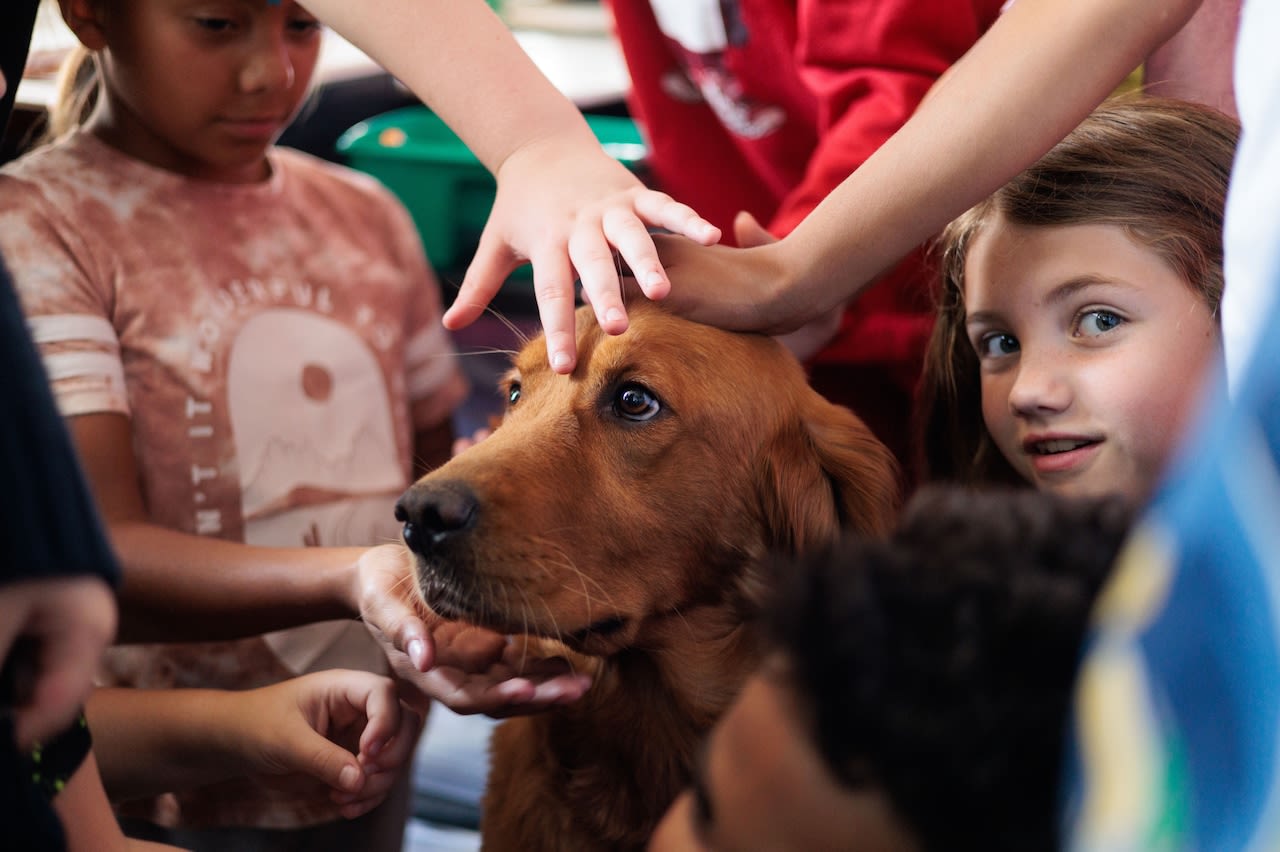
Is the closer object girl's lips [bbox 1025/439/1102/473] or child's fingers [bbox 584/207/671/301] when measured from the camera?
child's fingers [bbox 584/207/671/301]

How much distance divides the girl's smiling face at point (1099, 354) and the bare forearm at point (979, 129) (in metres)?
0.13

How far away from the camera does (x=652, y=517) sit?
3.91 feet

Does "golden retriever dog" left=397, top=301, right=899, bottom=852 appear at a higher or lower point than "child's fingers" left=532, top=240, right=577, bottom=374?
lower

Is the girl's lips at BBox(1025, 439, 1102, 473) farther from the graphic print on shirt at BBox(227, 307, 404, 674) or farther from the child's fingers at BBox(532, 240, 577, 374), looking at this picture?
the graphic print on shirt at BBox(227, 307, 404, 674)

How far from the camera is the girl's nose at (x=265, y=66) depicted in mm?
1417

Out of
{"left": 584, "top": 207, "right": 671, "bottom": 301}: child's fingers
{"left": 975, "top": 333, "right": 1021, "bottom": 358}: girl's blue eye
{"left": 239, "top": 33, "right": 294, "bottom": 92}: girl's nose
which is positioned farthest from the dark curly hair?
{"left": 239, "top": 33, "right": 294, "bottom": 92}: girl's nose

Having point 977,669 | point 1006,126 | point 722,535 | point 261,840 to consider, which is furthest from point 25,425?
point 261,840

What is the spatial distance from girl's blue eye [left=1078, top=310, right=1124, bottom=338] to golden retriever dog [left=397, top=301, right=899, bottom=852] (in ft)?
0.82

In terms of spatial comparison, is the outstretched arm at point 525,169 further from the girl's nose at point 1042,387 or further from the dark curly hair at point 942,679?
the dark curly hair at point 942,679

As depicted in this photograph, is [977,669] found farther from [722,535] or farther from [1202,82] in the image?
[1202,82]

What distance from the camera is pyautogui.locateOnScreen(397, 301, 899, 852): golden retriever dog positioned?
1.16m

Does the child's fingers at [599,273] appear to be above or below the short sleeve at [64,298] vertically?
above

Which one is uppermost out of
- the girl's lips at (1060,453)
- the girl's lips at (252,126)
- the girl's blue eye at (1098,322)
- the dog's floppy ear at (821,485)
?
the girl's lips at (252,126)

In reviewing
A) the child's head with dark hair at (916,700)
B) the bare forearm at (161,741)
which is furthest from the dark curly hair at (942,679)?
the bare forearm at (161,741)
